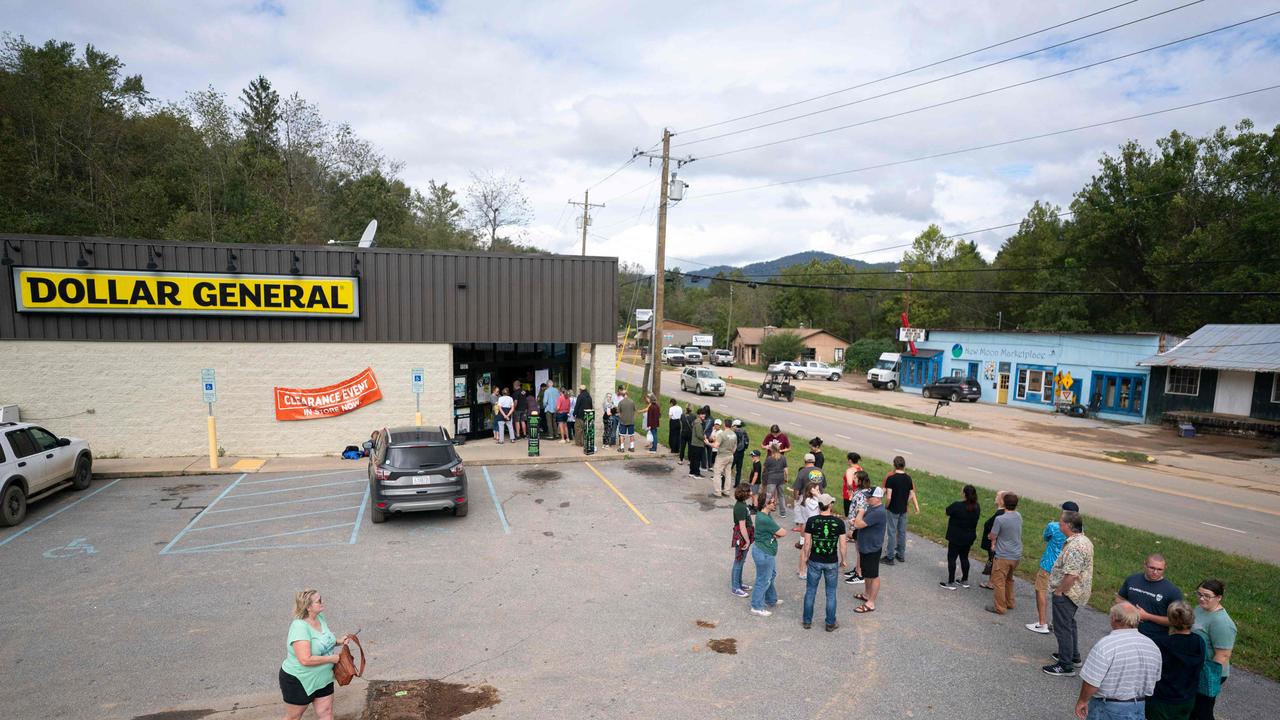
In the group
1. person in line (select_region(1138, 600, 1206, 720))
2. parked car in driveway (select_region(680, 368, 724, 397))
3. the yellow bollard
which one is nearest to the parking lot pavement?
person in line (select_region(1138, 600, 1206, 720))

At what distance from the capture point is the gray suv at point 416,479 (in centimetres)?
1136

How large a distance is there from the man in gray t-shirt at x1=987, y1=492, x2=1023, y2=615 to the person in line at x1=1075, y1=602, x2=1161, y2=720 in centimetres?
309

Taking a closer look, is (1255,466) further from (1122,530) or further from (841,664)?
(841,664)

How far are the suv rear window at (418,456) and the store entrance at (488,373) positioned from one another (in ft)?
23.7

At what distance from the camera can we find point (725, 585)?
9.27 meters

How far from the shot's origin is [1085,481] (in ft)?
61.0

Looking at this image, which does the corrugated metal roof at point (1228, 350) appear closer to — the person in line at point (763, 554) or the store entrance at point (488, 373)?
the store entrance at point (488, 373)

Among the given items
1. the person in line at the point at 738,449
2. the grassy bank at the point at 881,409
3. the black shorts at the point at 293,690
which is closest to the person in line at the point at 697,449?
the person in line at the point at 738,449

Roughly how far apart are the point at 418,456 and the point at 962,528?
8997 millimetres

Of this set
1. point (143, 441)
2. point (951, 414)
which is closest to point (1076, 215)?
point (951, 414)

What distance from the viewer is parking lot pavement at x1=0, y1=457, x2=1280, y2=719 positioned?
254 inches

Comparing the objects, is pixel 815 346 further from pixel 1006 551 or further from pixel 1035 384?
pixel 1006 551

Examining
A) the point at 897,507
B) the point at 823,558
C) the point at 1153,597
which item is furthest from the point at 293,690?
the point at 897,507

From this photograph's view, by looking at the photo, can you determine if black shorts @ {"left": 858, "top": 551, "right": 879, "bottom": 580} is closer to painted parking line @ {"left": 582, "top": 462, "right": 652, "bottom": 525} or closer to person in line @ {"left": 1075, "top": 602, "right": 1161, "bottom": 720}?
person in line @ {"left": 1075, "top": 602, "right": 1161, "bottom": 720}
